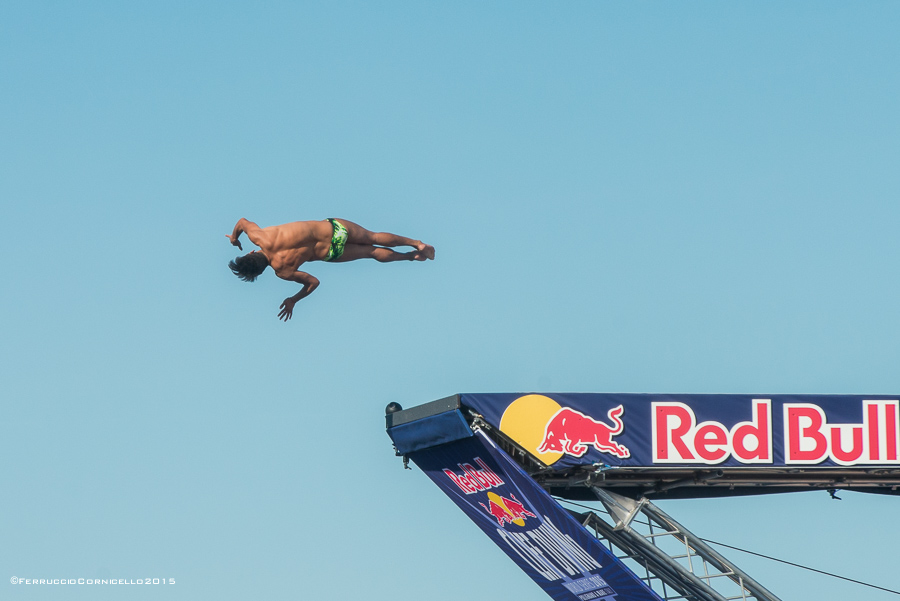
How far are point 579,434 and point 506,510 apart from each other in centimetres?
278

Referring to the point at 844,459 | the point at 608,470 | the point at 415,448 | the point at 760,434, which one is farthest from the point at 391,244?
the point at 844,459

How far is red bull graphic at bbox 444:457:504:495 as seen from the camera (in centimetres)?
2156

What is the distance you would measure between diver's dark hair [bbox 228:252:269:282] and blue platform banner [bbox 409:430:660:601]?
437cm

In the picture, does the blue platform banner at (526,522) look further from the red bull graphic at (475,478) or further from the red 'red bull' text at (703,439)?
the red 'red bull' text at (703,439)

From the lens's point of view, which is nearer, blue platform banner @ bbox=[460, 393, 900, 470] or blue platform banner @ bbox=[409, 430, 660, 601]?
blue platform banner @ bbox=[460, 393, 900, 470]

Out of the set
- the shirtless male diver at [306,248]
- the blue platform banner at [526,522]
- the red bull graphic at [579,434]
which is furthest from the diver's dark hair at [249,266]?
the red bull graphic at [579,434]

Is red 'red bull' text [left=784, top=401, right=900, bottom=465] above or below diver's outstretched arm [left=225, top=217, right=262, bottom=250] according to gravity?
below

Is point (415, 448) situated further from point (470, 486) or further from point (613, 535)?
point (613, 535)

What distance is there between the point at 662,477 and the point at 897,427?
389cm

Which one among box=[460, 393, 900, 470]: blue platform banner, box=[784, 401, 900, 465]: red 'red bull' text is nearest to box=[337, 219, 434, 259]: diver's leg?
box=[460, 393, 900, 470]: blue platform banner

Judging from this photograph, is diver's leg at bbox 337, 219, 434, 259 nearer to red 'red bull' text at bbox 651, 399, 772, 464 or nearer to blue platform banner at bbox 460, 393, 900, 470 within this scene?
blue platform banner at bbox 460, 393, 900, 470

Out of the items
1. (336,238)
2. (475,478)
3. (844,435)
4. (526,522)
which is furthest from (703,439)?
(336,238)

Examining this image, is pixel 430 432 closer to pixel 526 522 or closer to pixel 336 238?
pixel 526 522

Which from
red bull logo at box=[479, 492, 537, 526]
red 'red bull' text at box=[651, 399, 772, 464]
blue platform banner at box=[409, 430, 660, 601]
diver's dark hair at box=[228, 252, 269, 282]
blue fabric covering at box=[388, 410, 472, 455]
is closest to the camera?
diver's dark hair at box=[228, 252, 269, 282]
